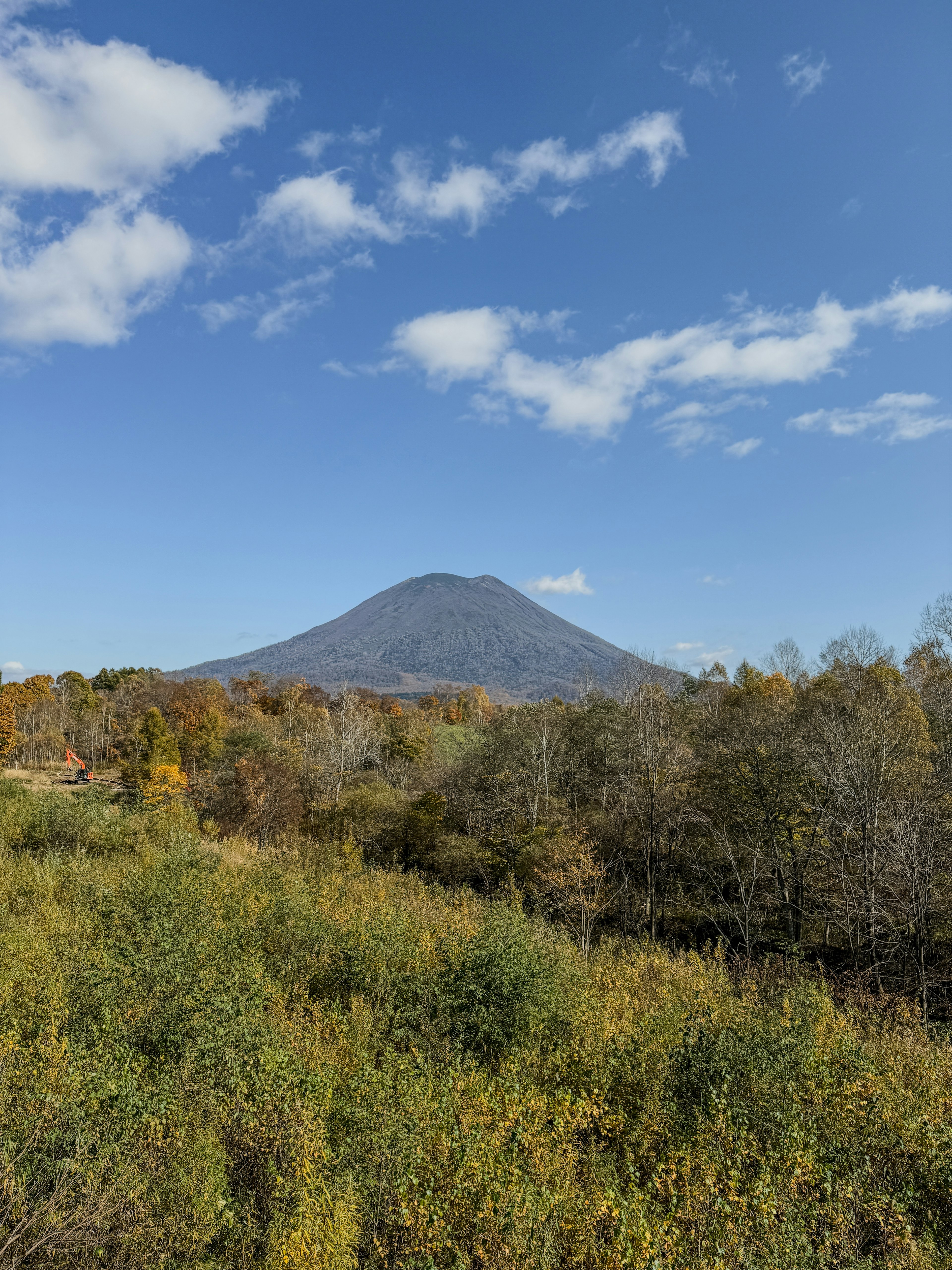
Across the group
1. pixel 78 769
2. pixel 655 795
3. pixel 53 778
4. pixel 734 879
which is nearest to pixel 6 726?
pixel 53 778

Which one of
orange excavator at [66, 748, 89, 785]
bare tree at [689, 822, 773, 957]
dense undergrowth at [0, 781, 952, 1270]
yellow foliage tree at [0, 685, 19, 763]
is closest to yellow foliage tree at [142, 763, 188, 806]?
orange excavator at [66, 748, 89, 785]

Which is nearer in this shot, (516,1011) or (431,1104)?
(431,1104)

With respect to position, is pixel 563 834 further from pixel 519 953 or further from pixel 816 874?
pixel 519 953

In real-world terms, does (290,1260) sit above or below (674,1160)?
above

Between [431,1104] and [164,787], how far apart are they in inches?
1330

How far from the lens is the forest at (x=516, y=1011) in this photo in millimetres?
6953

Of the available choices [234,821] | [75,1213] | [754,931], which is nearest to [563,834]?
[754,931]

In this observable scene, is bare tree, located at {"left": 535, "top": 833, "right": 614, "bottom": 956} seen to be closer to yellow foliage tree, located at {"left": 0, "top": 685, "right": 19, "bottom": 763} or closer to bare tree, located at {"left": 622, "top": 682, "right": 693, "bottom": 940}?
bare tree, located at {"left": 622, "top": 682, "right": 693, "bottom": 940}

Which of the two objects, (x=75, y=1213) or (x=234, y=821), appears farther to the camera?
(x=234, y=821)

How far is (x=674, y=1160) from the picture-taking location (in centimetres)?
832

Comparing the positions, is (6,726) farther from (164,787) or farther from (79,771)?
(164,787)

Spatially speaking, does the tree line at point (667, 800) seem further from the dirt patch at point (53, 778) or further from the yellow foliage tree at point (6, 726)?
the dirt patch at point (53, 778)

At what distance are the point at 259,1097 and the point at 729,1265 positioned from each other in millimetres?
6309

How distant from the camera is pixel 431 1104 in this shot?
360 inches
